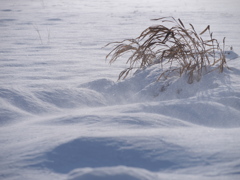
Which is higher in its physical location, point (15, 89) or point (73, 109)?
point (15, 89)

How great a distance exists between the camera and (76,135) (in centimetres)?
101

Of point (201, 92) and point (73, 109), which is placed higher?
point (201, 92)

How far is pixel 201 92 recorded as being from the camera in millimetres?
1620

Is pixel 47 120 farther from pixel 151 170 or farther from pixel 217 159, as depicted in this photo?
pixel 217 159

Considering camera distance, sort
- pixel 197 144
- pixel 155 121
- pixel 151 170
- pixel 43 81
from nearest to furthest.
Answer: pixel 151 170 < pixel 197 144 < pixel 155 121 < pixel 43 81

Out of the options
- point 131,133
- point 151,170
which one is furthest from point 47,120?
point 151,170

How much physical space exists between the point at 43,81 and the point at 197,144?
156 cm

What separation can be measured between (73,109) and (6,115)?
1.31 ft

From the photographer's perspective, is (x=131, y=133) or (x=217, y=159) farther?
(x=131, y=133)

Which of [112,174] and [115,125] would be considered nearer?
[112,174]

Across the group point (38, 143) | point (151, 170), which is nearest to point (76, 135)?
point (38, 143)

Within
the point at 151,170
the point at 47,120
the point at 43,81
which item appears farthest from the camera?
the point at 43,81

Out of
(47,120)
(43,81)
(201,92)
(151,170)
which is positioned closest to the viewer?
(151,170)

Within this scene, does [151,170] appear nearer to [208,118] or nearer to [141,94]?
[208,118]
